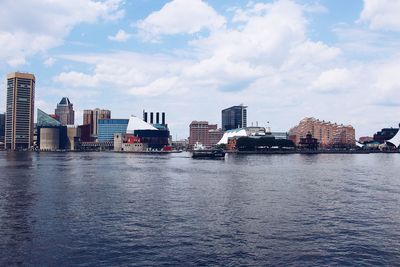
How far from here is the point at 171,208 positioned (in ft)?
108

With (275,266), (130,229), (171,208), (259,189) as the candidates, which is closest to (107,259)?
(130,229)

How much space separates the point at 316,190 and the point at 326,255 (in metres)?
25.5

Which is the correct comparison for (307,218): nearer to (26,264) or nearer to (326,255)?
(326,255)

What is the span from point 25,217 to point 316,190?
31010 millimetres

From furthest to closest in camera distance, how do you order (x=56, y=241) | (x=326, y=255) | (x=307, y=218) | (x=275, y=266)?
(x=307, y=218), (x=56, y=241), (x=326, y=255), (x=275, y=266)

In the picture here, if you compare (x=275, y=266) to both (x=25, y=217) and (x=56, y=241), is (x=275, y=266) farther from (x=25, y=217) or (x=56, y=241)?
(x=25, y=217)

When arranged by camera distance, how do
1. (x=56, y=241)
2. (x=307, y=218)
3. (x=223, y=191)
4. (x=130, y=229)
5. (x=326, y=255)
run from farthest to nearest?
(x=223, y=191) < (x=307, y=218) < (x=130, y=229) < (x=56, y=241) < (x=326, y=255)

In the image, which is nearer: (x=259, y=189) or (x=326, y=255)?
(x=326, y=255)

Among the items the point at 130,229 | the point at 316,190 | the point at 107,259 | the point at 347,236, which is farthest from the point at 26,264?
the point at 316,190

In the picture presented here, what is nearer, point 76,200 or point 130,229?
point 130,229

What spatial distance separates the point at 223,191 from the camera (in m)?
44.2

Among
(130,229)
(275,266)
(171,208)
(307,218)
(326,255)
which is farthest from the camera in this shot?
(171,208)

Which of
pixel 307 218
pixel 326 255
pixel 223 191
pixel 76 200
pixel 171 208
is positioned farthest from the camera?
pixel 223 191

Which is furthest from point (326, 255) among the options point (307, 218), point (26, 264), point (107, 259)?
point (26, 264)
